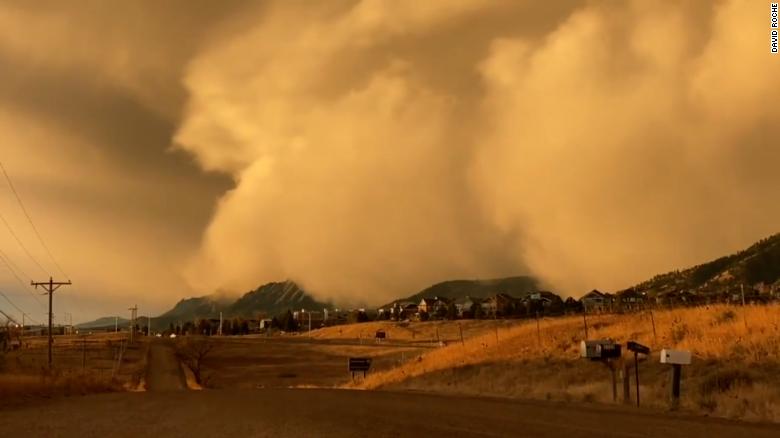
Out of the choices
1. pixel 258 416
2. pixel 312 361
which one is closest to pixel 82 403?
pixel 258 416

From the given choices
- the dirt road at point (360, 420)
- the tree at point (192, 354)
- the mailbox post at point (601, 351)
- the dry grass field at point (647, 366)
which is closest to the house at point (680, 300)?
the dry grass field at point (647, 366)

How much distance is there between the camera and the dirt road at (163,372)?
233 feet

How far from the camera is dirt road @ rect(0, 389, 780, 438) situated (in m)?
14.9

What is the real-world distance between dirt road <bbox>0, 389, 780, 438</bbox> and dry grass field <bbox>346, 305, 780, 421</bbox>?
3258 millimetres

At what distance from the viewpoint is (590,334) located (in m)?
40.8

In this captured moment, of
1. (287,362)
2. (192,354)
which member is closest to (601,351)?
(287,362)

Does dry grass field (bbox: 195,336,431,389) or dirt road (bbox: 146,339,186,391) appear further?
dry grass field (bbox: 195,336,431,389)

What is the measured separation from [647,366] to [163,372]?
76.0 meters

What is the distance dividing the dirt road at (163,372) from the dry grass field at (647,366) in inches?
1067

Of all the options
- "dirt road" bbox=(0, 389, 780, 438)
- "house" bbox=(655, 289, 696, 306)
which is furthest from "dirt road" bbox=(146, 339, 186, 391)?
"house" bbox=(655, 289, 696, 306)

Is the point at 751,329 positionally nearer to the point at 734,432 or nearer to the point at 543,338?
the point at 543,338

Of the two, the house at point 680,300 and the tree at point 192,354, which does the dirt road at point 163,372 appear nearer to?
the tree at point 192,354

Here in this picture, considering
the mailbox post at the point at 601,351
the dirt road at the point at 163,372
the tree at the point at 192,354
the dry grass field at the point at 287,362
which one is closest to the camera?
the mailbox post at the point at 601,351

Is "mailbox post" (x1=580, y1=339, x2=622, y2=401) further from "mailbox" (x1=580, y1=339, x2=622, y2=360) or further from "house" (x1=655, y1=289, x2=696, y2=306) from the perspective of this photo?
"house" (x1=655, y1=289, x2=696, y2=306)
